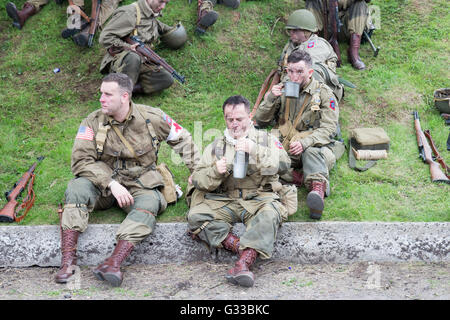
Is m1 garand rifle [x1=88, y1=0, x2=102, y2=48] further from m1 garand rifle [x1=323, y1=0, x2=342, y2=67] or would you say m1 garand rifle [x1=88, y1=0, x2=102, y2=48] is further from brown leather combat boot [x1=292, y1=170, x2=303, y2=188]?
brown leather combat boot [x1=292, y1=170, x2=303, y2=188]

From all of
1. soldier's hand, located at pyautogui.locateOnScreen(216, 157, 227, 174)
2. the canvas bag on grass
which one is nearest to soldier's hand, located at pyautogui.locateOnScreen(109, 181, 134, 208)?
soldier's hand, located at pyautogui.locateOnScreen(216, 157, 227, 174)

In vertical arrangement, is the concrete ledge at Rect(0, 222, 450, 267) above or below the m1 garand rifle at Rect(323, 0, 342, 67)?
below

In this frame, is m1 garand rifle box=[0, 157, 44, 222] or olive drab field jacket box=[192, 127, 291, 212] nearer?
olive drab field jacket box=[192, 127, 291, 212]

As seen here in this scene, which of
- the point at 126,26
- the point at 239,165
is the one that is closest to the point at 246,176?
the point at 239,165

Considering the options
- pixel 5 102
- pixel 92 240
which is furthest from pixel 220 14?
pixel 92 240

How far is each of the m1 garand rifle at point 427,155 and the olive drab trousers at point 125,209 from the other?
3.14m

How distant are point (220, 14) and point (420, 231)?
540cm

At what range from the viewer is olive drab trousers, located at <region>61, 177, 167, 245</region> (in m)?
Answer: 5.08

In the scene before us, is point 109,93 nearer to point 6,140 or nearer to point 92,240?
point 92,240

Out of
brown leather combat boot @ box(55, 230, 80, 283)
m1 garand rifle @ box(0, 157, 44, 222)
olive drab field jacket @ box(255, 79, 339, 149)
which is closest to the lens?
brown leather combat boot @ box(55, 230, 80, 283)

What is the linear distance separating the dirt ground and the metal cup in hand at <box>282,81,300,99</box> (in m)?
1.84

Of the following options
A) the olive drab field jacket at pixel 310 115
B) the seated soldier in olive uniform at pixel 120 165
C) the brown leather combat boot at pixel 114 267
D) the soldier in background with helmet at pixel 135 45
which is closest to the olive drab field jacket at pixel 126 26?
the soldier in background with helmet at pixel 135 45

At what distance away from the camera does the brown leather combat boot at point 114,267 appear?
15.5 feet

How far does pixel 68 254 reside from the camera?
5.01 m
